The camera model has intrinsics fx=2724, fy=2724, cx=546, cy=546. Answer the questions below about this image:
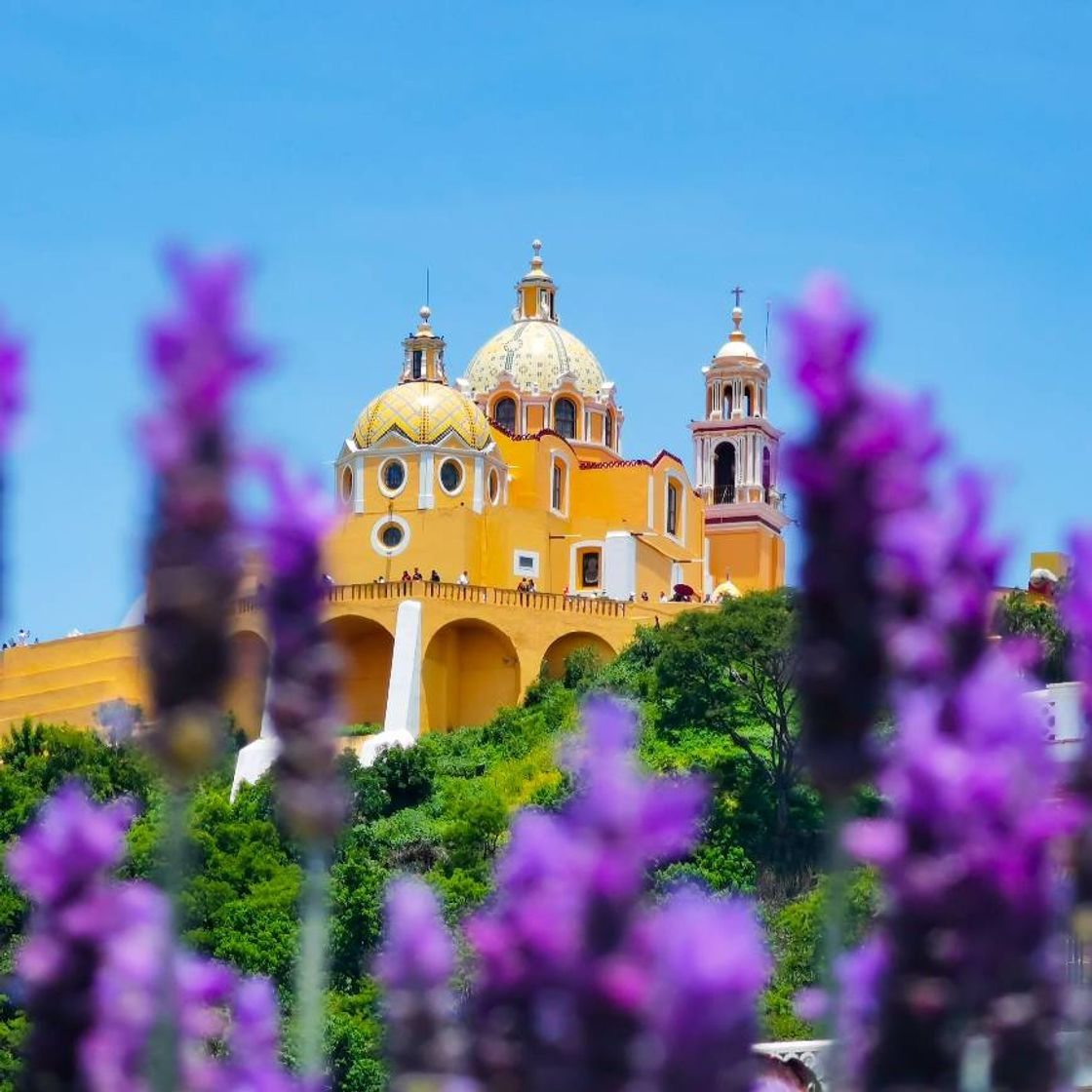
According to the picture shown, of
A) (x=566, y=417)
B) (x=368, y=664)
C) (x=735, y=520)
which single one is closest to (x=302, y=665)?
(x=368, y=664)

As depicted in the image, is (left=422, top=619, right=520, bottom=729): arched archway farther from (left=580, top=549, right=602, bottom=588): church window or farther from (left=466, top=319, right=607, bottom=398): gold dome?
(left=466, top=319, right=607, bottom=398): gold dome

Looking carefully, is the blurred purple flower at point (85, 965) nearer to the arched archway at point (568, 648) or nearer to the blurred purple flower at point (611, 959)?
the blurred purple flower at point (611, 959)

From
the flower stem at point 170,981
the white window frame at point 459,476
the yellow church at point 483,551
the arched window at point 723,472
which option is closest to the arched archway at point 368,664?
the yellow church at point 483,551

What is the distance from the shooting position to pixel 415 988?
3197 millimetres

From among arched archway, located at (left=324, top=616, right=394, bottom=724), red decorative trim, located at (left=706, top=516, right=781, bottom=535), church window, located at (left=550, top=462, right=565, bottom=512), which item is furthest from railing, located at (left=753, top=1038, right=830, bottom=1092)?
red decorative trim, located at (left=706, top=516, right=781, bottom=535)

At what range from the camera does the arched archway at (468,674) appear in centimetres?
4688

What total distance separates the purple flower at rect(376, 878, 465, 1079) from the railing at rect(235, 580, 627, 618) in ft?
141

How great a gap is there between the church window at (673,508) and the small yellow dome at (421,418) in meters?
5.53

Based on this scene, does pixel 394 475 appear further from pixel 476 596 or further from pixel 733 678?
pixel 733 678

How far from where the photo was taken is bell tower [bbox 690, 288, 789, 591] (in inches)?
2281

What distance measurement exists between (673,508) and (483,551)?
23.0 ft

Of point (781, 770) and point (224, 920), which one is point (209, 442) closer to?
point (224, 920)

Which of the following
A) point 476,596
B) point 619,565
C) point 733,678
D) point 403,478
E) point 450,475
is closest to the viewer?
point 733,678

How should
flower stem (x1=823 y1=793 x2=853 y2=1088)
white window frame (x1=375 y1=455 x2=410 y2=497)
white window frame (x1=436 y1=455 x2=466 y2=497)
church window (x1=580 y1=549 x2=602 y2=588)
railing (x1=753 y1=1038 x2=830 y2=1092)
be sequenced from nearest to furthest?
flower stem (x1=823 y1=793 x2=853 y2=1088) → railing (x1=753 y1=1038 x2=830 y2=1092) → white window frame (x1=375 y1=455 x2=410 y2=497) → white window frame (x1=436 y1=455 x2=466 y2=497) → church window (x1=580 y1=549 x2=602 y2=588)
